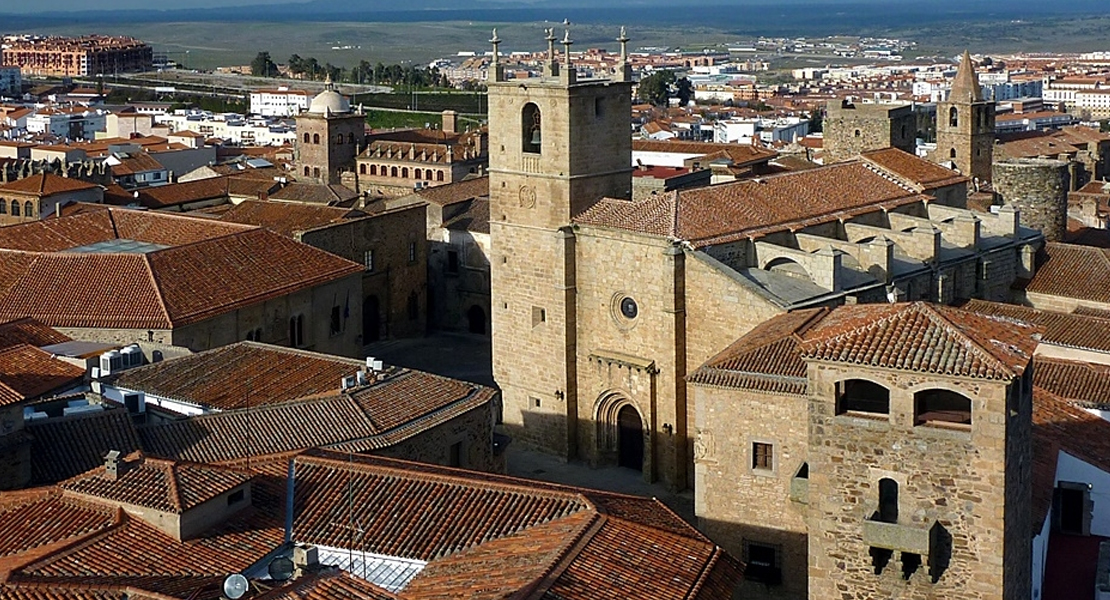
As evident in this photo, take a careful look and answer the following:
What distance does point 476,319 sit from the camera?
4219 centimetres

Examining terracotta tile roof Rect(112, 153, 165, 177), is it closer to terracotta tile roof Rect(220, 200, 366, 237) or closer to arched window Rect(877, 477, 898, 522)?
terracotta tile roof Rect(220, 200, 366, 237)

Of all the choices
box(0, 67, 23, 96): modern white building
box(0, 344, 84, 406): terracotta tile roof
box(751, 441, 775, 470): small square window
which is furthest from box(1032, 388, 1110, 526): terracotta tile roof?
box(0, 67, 23, 96): modern white building

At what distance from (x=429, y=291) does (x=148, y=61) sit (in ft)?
487

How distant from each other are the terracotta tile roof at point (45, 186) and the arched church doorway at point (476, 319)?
47.1 feet

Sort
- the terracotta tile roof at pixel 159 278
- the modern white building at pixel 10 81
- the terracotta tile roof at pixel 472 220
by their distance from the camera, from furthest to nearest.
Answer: the modern white building at pixel 10 81 → the terracotta tile roof at pixel 472 220 → the terracotta tile roof at pixel 159 278

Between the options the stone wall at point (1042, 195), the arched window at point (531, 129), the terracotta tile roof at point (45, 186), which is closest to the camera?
the arched window at point (531, 129)

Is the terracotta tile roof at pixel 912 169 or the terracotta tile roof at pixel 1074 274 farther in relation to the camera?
the terracotta tile roof at pixel 912 169

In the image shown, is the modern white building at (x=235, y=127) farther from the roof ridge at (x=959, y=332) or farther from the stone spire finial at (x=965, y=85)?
the roof ridge at (x=959, y=332)

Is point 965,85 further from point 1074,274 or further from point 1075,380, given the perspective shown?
point 1075,380

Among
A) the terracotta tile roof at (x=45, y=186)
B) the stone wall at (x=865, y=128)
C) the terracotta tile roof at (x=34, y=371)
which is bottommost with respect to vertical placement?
the terracotta tile roof at (x=34, y=371)

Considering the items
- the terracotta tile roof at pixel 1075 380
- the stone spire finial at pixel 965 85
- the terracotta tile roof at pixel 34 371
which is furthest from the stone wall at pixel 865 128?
the terracotta tile roof at pixel 34 371

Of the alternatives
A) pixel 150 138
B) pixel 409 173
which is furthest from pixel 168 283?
pixel 150 138

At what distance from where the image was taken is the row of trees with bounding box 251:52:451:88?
141m

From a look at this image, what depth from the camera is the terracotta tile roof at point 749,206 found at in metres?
28.3
